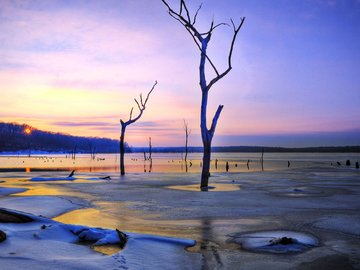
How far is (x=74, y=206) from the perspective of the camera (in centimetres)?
1124

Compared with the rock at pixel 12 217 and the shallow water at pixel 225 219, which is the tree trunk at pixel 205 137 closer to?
the shallow water at pixel 225 219

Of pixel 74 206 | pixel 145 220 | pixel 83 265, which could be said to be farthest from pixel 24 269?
pixel 74 206

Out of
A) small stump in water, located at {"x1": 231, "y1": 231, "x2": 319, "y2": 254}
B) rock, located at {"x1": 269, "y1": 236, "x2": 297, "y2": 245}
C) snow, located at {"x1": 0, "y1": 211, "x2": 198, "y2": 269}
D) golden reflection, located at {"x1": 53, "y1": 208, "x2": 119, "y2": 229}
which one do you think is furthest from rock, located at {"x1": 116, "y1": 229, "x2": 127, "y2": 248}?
rock, located at {"x1": 269, "y1": 236, "x2": 297, "y2": 245}

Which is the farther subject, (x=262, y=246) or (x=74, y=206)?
(x=74, y=206)

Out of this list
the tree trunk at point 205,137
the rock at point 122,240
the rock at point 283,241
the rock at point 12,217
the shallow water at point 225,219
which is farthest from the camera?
the tree trunk at point 205,137

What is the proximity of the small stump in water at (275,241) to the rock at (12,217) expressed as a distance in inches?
155

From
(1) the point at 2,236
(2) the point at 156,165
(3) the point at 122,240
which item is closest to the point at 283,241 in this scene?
(3) the point at 122,240

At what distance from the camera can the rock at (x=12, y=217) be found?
268 inches

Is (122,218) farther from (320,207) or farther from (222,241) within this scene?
(320,207)

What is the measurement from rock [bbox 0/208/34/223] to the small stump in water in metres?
3.94

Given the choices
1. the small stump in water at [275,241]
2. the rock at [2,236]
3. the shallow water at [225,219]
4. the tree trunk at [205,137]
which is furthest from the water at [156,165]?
the rock at [2,236]

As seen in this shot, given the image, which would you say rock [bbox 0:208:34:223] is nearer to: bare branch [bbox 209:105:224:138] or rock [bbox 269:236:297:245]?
rock [bbox 269:236:297:245]

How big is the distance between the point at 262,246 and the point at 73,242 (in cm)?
318

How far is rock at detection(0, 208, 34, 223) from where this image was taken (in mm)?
6805
